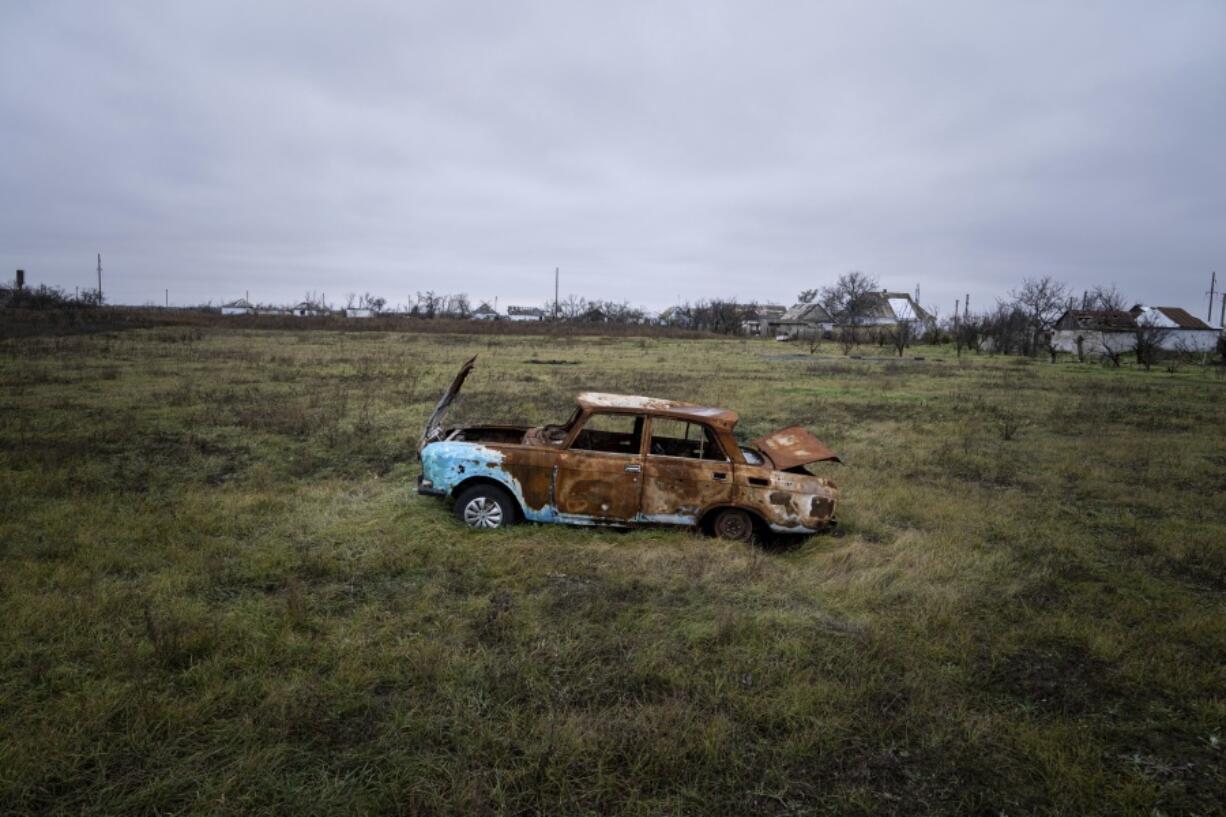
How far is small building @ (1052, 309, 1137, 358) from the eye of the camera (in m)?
49.0

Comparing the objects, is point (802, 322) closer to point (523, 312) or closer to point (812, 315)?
point (812, 315)

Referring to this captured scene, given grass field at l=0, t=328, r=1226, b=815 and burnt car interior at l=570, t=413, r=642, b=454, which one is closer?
grass field at l=0, t=328, r=1226, b=815

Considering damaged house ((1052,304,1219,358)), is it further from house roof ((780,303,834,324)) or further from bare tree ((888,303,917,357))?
Answer: house roof ((780,303,834,324))

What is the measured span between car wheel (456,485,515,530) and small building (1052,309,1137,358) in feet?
177

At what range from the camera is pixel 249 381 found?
58.8ft

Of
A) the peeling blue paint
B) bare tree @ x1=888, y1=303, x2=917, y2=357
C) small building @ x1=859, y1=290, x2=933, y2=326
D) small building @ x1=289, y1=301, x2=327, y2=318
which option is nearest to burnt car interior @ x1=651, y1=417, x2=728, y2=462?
the peeling blue paint

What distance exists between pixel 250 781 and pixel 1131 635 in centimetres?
584

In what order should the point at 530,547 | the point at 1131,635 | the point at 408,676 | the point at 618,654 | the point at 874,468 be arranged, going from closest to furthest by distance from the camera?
the point at 408,676 → the point at 618,654 → the point at 1131,635 → the point at 530,547 → the point at 874,468

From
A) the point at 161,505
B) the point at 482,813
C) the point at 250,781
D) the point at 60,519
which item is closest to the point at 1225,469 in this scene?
the point at 482,813

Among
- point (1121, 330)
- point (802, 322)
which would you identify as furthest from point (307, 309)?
point (1121, 330)

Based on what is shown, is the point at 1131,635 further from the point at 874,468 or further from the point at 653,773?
the point at 874,468

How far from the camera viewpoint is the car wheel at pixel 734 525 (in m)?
6.36

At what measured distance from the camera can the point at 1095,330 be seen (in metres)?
50.2

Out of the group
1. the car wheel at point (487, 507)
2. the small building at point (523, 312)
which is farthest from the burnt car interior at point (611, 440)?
the small building at point (523, 312)
